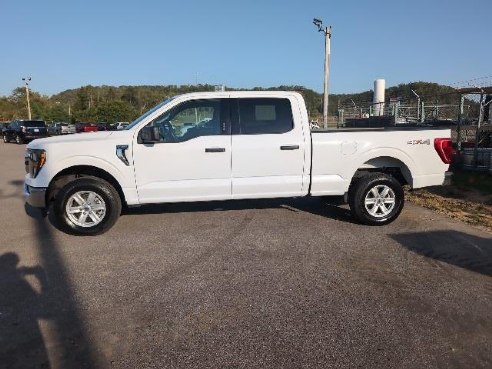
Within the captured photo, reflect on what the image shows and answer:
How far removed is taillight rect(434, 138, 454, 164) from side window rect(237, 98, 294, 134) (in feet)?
7.44

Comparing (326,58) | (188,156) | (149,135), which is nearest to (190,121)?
(188,156)

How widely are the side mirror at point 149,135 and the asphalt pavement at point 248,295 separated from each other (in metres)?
1.33

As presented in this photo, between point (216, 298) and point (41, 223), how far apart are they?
162 inches

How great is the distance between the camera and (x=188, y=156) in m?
6.01

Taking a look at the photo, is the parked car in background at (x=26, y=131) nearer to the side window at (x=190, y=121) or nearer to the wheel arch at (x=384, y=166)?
the side window at (x=190, y=121)

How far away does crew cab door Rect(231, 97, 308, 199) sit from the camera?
6145mm

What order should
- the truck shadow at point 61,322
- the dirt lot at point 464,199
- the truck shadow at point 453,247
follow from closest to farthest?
the truck shadow at point 61,322 → the truck shadow at point 453,247 → the dirt lot at point 464,199

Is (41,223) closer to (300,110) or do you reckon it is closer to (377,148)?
(300,110)

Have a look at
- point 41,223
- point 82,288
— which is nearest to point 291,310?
point 82,288

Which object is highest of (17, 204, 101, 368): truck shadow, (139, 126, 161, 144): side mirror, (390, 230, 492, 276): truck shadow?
(139, 126, 161, 144): side mirror

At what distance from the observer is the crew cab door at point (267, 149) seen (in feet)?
20.2

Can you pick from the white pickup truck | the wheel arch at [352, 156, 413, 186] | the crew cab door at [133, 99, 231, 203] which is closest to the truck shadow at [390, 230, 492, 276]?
the white pickup truck

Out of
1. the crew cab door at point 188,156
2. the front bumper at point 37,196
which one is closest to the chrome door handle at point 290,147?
the crew cab door at point 188,156

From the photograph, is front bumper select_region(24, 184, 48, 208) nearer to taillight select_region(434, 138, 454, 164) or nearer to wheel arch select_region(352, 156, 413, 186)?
wheel arch select_region(352, 156, 413, 186)
